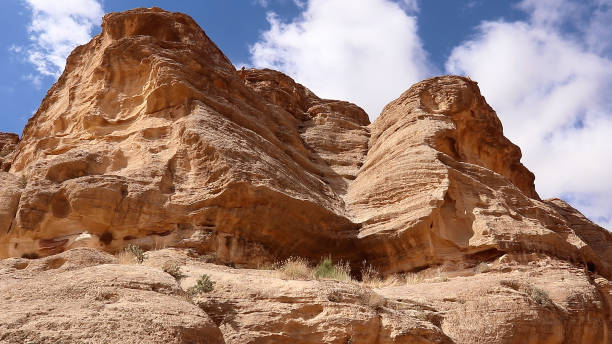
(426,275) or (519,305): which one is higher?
(426,275)

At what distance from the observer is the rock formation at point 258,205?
980cm

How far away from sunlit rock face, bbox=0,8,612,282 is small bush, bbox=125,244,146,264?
76 centimetres

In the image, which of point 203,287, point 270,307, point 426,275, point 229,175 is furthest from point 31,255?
point 426,275

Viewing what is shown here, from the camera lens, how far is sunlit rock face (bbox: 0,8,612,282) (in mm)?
14359

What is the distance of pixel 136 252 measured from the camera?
12523 mm

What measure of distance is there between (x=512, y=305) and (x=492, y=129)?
11.7 metres

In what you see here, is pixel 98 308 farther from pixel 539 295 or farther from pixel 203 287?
pixel 539 295

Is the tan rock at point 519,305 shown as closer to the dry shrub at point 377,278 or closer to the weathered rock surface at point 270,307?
the weathered rock surface at point 270,307

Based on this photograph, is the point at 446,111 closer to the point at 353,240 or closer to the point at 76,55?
the point at 353,240

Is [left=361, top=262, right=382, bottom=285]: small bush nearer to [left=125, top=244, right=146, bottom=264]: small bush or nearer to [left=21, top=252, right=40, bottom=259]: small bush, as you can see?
[left=125, top=244, right=146, bottom=264]: small bush

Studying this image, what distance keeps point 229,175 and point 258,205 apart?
1034mm

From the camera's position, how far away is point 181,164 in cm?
1570

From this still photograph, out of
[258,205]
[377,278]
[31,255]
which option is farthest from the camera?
[377,278]

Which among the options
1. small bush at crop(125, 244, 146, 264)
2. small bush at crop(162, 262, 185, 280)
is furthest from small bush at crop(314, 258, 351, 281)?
small bush at crop(125, 244, 146, 264)
